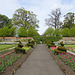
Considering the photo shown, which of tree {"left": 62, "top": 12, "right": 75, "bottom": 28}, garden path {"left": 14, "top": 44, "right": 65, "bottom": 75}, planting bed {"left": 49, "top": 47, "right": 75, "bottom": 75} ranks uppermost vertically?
tree {"left": 62, "top": 12, "right": 75, "bottom": 28}

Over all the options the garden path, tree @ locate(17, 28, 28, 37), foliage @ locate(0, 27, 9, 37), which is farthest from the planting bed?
foliage @ locate(0, 27, 9, 37)

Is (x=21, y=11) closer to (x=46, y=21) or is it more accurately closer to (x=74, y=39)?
Result: (x=46, y=21)

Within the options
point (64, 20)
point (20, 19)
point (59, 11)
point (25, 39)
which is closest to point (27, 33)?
point (25, 39)

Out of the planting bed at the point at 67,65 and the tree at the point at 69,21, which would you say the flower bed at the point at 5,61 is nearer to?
the planting bed at the point at 67,65

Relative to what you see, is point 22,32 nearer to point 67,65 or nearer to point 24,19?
point 24,19

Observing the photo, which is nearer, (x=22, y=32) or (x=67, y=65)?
(x=67, y=65)

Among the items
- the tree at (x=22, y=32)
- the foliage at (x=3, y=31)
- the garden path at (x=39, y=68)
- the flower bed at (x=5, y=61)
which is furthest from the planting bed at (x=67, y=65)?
the foliage at (x=3, y=31)

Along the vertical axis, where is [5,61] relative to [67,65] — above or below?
above

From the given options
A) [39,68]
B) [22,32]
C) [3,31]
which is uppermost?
[3,31]

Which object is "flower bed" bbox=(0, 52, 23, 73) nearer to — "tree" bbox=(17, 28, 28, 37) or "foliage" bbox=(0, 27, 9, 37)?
"tree" bbox=(17, 28, 28, 37)

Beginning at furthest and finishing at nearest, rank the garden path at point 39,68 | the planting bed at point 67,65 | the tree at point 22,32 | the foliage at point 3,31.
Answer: the foliage at point 3,31
the tree at point 22,32
the garden path at point 39,68
the planting bed at point 67,65

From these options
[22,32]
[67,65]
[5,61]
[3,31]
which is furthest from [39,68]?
[3,31]

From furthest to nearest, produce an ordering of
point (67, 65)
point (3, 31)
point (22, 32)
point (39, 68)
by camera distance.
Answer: point (3, 31) → point (22, 32) → point (67, 65) → point (39, 68)

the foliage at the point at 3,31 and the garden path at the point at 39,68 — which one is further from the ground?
the foliage at the point at 3,31
